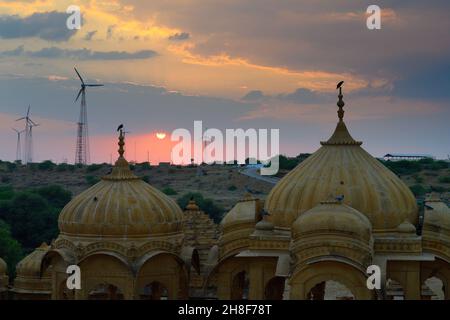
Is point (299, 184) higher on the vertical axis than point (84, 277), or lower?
higher

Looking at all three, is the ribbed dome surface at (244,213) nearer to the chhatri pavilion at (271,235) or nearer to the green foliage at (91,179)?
the chhatri pavilion at (271,235)

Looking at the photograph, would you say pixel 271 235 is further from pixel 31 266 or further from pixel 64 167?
pixel 64 167

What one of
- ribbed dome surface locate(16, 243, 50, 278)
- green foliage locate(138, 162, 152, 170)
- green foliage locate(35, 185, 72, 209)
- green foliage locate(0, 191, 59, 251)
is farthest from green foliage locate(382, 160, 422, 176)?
ribbed dome surface locate(16, 243, 50, 278)

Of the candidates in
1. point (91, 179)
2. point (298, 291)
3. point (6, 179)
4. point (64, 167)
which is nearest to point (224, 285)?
point (298, 291)

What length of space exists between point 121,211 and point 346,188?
7.34m

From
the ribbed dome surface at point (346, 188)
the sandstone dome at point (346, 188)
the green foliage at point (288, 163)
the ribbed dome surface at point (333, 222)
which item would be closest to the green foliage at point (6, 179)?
the green foliage at point (288, 163)

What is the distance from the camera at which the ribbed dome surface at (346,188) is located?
3547 centimetres

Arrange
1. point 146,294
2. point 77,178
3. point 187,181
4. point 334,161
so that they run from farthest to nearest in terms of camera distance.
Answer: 1. point 77,178
2. point 187,181
3. point 146,294
4. point 334,161

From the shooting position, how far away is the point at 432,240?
117 feet

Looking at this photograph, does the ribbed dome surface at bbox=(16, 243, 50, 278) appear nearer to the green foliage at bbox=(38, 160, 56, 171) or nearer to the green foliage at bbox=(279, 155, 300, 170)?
the green foliage at bbox=(279, 155, 300, 170)
